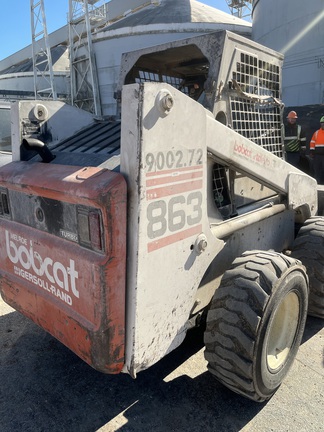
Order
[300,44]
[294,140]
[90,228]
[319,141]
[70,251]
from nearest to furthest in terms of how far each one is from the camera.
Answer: [90,228]
[70,251]
[294,140]
[319,141]
[300,44]

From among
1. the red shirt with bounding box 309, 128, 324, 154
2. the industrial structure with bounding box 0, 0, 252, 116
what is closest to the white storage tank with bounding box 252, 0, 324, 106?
the industrial structure with bounding box 0, 0, 252, 116

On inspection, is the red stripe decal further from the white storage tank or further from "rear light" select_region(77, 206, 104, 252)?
the white storage tank

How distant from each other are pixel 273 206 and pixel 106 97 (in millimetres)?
24527

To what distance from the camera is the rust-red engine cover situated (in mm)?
1737

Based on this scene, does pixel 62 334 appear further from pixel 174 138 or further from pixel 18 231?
Answer: pixel 174 138

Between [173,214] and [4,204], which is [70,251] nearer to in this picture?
[173,214]

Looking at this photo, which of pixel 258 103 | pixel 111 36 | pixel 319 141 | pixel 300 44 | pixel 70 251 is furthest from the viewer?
pixel 111 36

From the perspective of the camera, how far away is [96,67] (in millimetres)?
25828

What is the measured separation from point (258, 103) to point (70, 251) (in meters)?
2.01

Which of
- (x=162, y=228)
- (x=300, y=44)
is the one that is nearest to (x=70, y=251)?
(x=162, y=228)

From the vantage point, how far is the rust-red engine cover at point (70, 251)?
174cm

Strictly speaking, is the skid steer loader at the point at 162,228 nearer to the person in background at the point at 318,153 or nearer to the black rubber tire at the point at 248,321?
the black rubber tire at the point at 248,321

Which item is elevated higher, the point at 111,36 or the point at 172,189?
the point at 111,36

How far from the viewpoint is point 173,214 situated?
1877 mm
